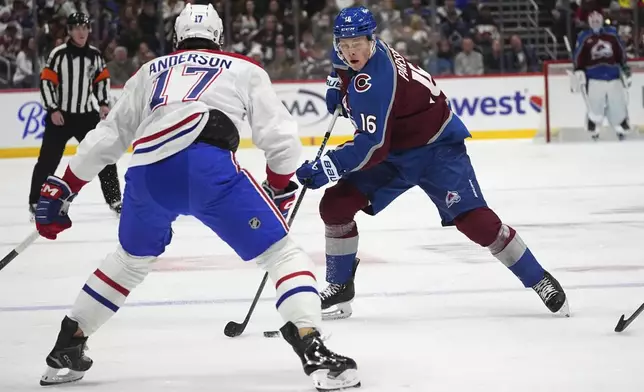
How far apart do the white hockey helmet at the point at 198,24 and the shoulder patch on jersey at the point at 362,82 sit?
24.6 inches

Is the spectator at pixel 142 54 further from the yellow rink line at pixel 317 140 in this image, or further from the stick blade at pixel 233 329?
the stick blade at pixel 233 329

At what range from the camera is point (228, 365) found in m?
3.43

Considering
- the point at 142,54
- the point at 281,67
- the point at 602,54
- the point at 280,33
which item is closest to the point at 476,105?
the point at 602,54

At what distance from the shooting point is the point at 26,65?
12102 millimetres

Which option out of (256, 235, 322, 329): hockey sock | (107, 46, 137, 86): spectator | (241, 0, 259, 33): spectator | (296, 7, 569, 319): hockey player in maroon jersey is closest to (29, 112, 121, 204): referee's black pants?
(296, 7, 569, 319): hockey player in maroon jersey

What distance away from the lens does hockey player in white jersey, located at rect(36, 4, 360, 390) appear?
118 inches

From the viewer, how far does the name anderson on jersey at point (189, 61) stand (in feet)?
10.1

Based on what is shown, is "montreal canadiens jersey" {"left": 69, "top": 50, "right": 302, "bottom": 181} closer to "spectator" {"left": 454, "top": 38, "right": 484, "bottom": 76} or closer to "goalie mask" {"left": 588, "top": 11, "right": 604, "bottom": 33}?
"goalie mask" {"left": 588, "top": 11, "right": 604, "bottom": 33}

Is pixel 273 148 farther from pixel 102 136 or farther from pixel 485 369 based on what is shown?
pixel 485 369

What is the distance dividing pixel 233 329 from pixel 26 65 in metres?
8.98

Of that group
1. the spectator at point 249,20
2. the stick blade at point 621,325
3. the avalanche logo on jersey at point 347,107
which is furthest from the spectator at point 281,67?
the stick blade at point 621,325

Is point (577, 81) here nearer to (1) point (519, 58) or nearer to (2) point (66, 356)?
(1) point (519, 58)

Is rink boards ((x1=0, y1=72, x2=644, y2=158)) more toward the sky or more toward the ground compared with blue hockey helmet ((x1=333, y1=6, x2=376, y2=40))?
more toward the ground

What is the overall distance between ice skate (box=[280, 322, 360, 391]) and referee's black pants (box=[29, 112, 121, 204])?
176 inches
